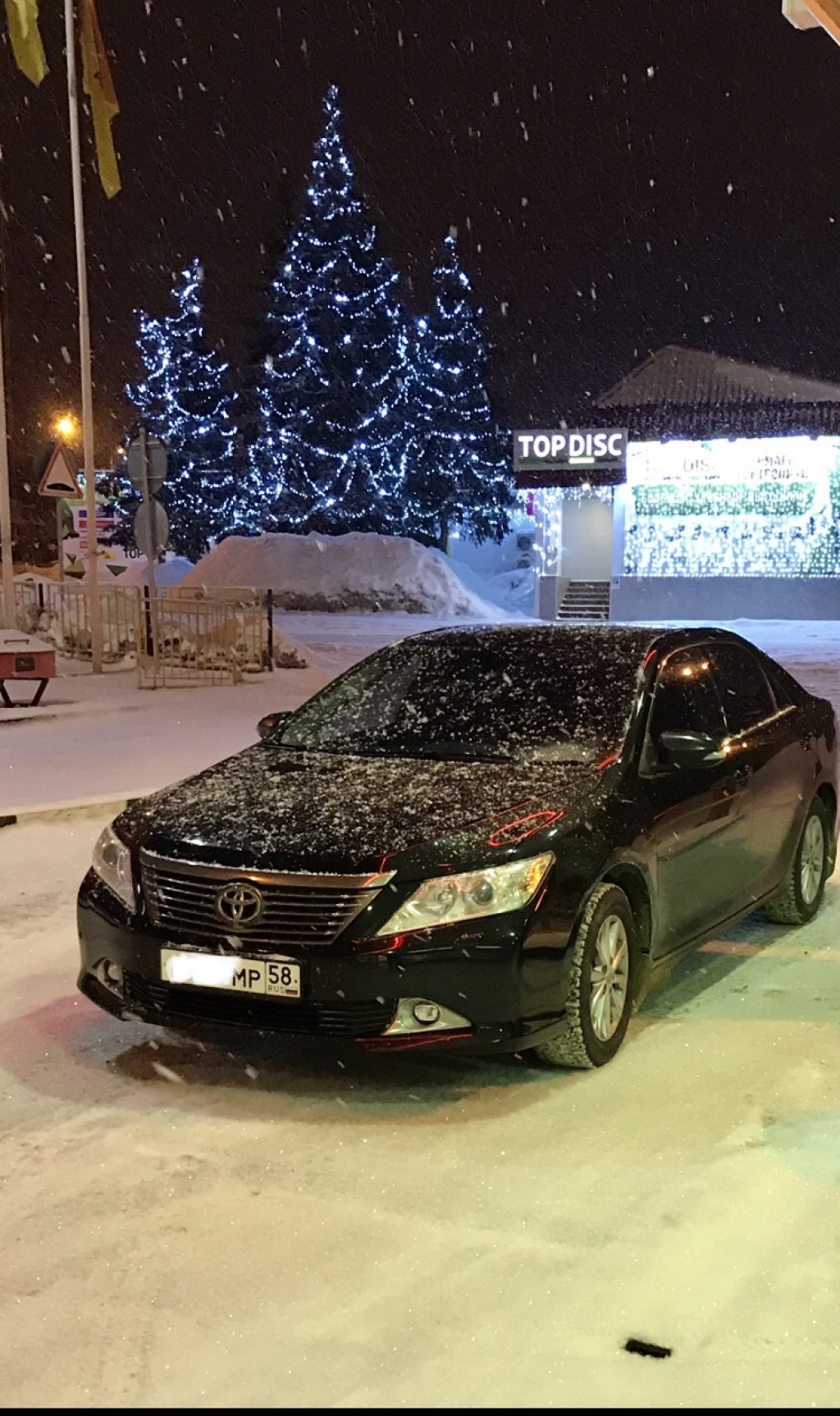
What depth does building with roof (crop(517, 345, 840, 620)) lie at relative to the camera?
106 ft

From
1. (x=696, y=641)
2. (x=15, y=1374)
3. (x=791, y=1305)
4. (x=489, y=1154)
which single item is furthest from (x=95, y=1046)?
(x=696, y=641)

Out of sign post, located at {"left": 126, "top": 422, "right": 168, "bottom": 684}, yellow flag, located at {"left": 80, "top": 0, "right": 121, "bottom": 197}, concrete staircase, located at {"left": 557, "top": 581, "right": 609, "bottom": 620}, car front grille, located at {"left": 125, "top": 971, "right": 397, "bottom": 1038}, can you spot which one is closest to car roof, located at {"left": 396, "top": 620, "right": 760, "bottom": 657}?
car front grille, located at {"left": 125, "top": 971, "right": 397, "bottom": 1038}

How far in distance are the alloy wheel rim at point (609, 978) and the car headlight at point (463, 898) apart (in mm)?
449

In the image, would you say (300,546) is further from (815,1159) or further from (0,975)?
(815,1159)

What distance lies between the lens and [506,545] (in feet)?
173

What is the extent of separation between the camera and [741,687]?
19.7ft

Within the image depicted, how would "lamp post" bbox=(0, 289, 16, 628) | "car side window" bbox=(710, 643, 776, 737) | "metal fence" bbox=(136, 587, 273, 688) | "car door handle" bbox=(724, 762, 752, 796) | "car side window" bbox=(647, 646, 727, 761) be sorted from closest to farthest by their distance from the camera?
"car side window" bbox=(647, 646, 727, 761) < "car door handle" bbox=(724, 762, 752, 796) < "car side window" bbox=(710, 643, 776, 737) < "metal fence" bbox=(136, 587, 273, 688) < "lamp post" bbox=(0, 289, 16, 628)

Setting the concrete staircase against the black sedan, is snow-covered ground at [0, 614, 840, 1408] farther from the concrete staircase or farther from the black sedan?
the concrete staircase

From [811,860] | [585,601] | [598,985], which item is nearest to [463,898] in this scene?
[598,985]

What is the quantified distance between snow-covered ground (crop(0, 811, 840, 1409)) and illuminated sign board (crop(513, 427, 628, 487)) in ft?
93.7

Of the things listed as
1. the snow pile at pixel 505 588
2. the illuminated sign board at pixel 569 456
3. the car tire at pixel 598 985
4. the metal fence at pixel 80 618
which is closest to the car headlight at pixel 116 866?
the car tire at pixel 598 985

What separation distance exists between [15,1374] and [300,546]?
104ft

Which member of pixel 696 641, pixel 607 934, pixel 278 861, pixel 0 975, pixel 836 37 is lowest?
pixel 0 975

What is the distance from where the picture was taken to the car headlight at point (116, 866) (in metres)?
4.46
